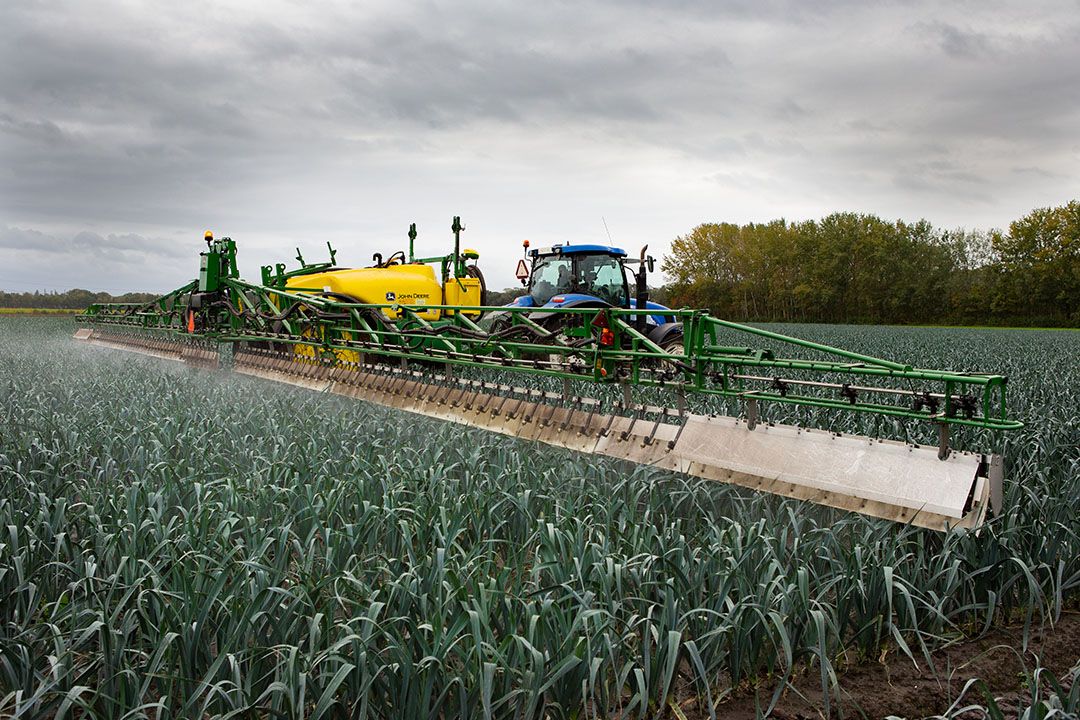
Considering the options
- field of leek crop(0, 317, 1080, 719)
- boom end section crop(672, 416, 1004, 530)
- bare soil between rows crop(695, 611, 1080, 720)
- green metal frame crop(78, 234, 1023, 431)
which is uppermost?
green metal frame crop(78, 234, 1023, 431)

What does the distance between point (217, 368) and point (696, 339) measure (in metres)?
7.98

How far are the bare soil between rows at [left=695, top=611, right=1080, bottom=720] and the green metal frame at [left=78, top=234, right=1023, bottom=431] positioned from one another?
1033 millimetres

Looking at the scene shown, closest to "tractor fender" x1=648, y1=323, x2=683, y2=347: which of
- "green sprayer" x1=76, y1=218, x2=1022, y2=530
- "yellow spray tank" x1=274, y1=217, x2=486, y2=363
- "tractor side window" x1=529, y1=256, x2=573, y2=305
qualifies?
"green sprayer" x1=76, y1=218, x2=1022, y2=530

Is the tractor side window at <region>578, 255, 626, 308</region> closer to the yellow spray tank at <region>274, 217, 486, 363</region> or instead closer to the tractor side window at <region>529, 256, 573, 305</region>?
the tractor side window at <region>529, 256, 573, 305</region>

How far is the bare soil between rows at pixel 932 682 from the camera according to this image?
2.85m

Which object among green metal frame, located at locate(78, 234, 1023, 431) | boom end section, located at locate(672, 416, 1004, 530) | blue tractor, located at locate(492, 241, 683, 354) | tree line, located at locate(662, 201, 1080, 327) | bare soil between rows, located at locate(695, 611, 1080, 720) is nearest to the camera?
bare soil between rows, located at locate(695, 611, 1080, 720)

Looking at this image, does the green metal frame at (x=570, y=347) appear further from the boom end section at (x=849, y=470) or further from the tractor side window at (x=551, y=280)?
the tractor side window at (x=551, y=280)

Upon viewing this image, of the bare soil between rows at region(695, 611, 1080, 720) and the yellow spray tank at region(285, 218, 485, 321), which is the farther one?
the yellow spray tank at region(285, 218, 485, 321)

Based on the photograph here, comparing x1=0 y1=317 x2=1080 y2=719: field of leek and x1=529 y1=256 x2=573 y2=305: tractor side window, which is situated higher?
x1=529 y1=256 x2=573 y2=305: tractor side window

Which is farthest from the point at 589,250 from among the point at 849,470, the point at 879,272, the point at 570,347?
the point at 879,272

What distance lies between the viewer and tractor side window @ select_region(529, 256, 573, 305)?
34.8ft

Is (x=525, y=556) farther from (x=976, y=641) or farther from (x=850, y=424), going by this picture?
(x=850, y=424)

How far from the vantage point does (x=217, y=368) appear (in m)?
11.2

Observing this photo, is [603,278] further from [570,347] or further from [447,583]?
[447,583]
